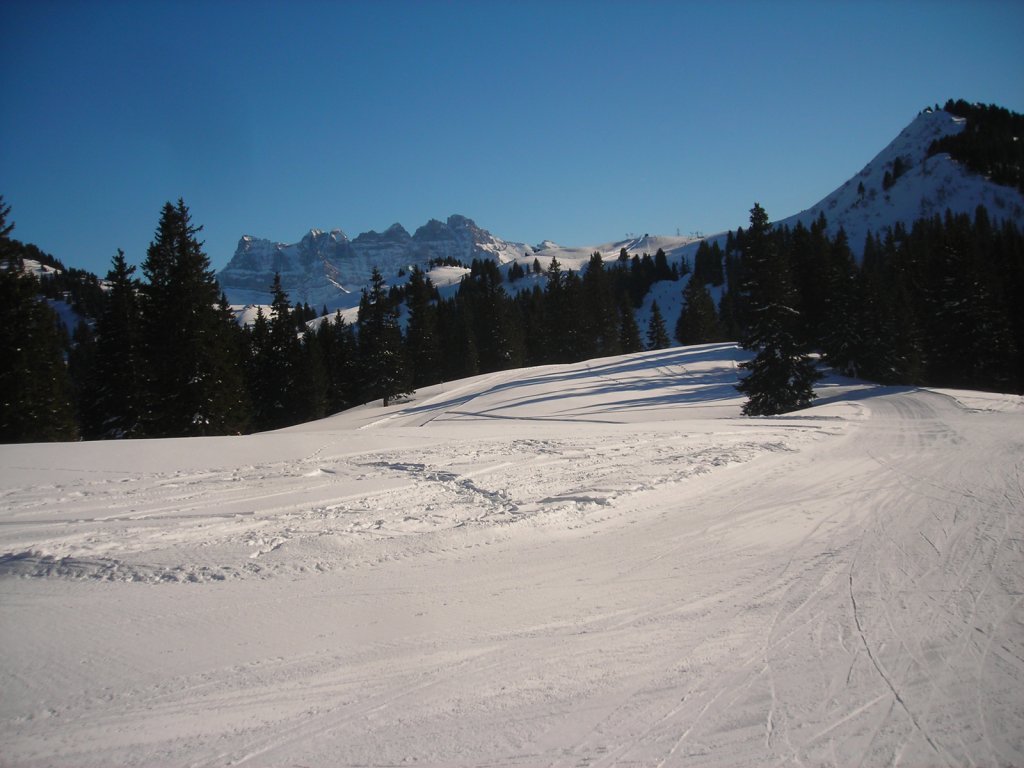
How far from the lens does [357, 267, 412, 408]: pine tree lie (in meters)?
38.7

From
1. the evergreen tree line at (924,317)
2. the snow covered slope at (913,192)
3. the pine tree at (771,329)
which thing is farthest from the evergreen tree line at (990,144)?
the pine tree at (771,329)

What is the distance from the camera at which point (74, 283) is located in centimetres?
13762

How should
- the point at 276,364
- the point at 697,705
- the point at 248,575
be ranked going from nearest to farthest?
the point at 697,705, the point at 248,575, the point at 276,364

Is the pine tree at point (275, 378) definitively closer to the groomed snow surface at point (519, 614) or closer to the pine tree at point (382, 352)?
the pine tree at point (382, 352)

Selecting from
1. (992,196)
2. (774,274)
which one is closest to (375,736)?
(774,274)

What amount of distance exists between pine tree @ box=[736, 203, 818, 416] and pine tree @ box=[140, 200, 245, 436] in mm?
24204

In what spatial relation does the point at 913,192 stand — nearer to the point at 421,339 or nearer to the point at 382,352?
the point at 421,339

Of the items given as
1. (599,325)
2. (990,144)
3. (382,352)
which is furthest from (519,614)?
(990,144)

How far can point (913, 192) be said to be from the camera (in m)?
131

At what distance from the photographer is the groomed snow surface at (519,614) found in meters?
3.20

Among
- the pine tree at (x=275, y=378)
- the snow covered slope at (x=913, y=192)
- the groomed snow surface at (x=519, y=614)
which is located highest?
the snow covered slope at (x=913, y=192)

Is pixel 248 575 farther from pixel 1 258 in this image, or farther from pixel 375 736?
pixel 1 258

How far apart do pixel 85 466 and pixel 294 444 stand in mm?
4148

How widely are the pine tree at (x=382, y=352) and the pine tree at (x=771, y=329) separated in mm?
23790
